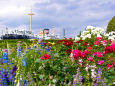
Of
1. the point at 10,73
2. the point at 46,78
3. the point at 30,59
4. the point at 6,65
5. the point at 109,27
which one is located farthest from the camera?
the point at 109,27

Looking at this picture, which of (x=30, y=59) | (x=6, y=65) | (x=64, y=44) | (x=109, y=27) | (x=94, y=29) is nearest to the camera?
(x=6, y=65)

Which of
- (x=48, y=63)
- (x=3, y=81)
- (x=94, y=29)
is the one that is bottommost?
(x=3, y=81)

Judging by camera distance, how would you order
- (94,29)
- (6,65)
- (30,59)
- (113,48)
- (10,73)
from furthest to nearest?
(94,29)
(113,48)
(30,59)
(6,65)
(10,73)

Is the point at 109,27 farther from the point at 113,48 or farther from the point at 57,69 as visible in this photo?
the point at 57,69

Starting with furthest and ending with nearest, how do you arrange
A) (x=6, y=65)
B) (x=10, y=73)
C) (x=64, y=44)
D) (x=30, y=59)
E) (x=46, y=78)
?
(x=64, y=44), (x=30, y=59), (x=6, y=65), (x=10, y=73), (x=46, y=78)

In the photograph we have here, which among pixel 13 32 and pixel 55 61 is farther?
pixel 13 32

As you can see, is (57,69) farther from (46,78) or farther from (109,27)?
(109,27)

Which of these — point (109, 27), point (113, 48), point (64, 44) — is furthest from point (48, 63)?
point (109, 27)

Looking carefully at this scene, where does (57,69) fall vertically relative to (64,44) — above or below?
below

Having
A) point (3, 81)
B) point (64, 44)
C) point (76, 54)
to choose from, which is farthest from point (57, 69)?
point (64, 44)

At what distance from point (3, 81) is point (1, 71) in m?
0.30

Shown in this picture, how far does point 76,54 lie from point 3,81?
6.53ft

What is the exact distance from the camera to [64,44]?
7.52m

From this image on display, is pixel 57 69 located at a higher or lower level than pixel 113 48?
lower
